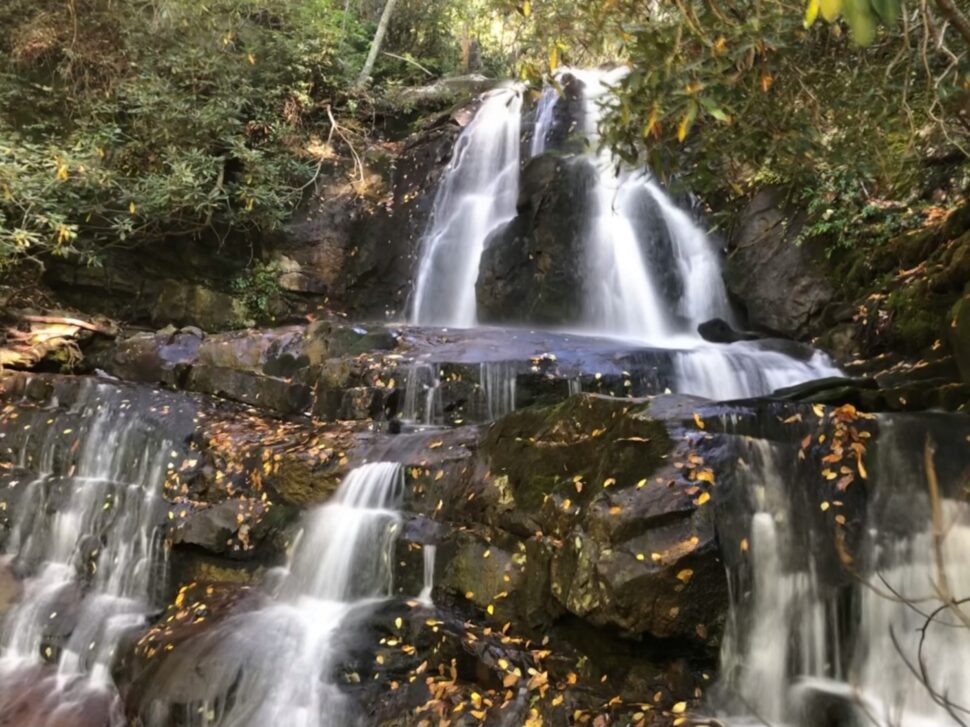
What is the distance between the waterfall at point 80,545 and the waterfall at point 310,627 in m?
1.00

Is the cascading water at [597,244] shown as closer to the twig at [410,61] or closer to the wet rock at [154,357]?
the twig at [410,61]

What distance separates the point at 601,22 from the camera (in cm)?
448

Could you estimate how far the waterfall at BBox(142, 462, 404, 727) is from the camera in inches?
179

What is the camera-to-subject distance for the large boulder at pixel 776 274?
30.3ft

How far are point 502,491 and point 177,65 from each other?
9.93 meters

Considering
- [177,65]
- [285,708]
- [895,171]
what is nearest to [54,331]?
[177,65]

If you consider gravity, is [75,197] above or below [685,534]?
above

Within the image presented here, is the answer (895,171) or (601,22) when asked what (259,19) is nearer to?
(601,22)

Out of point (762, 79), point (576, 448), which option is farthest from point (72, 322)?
point (762, 79)

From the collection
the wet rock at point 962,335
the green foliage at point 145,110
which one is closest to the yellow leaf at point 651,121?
the wet rock at point 962,335

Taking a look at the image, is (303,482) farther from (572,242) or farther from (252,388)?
(572,242)

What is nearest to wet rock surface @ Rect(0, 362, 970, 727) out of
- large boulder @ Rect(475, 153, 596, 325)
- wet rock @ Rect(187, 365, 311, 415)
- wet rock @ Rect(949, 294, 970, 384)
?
wet rock @ Rect(949, 294, 970, 384)

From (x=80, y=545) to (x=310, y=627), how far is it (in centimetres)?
337

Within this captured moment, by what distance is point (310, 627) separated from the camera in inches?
201
